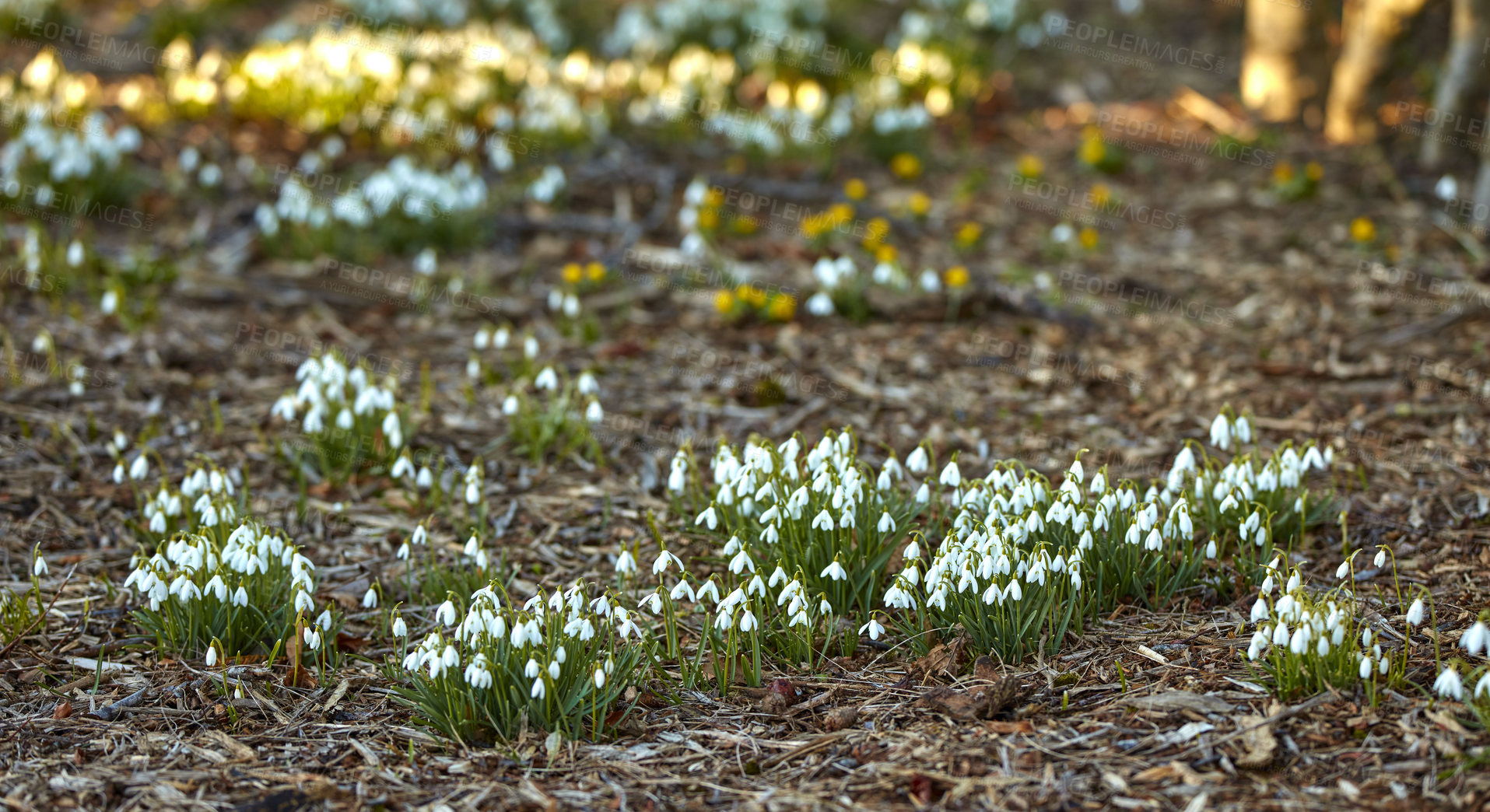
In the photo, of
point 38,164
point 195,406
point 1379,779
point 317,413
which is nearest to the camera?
point 1379,779

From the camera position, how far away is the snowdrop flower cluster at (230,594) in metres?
3.19

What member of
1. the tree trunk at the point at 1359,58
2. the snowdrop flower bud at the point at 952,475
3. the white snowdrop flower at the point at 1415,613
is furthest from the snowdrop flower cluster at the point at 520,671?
the tree trunk at the point at 1359,58

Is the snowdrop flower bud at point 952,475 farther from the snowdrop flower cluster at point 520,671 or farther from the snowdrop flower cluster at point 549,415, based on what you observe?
the snowdrop flower cluster at point 549,415

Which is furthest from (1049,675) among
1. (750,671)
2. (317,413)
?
(317,413)

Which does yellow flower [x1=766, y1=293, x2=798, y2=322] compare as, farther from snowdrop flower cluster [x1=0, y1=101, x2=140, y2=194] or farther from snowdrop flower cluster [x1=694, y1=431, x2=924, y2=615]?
snowdrop flower cluster [x1=0, y1=101, x2=140, y2=194]

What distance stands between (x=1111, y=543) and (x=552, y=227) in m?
4.31

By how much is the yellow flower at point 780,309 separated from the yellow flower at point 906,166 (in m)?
2.24

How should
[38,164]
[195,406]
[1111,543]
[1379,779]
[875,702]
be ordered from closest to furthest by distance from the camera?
[1379,779] < [875,702] < [1111,543] < [195,406] < [38,164]

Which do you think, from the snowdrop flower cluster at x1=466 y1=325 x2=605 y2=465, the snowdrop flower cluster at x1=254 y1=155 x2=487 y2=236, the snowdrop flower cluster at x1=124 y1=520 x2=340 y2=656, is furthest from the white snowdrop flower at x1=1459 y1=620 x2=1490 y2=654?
the snowdrop flower cluster at x1=254 y1=155 x2=487 y2=236

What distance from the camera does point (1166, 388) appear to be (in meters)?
5.06

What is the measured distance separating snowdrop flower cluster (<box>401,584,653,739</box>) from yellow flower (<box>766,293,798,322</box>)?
2.88 metres

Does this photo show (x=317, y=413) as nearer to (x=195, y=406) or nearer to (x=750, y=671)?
(x=195, y=406)

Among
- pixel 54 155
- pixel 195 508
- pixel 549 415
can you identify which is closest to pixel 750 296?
pixel 549 415

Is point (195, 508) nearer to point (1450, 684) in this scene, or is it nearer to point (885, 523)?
point (885, 523)
